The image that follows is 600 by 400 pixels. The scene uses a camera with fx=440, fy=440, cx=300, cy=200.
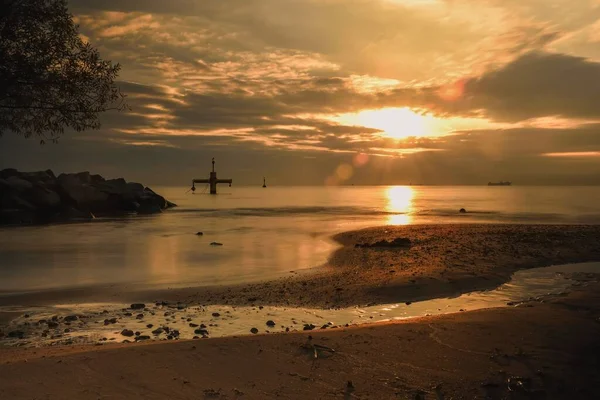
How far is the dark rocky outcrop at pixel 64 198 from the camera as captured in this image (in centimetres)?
4947

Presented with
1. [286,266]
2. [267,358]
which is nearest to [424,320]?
[267,358]

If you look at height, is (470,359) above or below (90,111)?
below

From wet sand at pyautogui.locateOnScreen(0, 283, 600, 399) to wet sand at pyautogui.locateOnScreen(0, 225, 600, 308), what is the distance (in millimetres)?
4613

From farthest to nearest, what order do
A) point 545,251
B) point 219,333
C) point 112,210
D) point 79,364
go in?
point 112,210, point 545,251, point 219,333, point 79,364

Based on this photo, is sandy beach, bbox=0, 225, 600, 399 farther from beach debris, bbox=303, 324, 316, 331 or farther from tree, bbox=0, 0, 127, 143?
tree, bbox=0, 0, 127, 143

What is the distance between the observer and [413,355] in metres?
8.00

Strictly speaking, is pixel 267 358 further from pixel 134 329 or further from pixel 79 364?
pixel 134 329

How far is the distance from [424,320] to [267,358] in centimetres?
416

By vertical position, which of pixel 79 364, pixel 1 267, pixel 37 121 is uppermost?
pixel 37 121

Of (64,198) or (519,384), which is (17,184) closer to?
(64,198)

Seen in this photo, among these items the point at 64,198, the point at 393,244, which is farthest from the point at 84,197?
the point at 393,244

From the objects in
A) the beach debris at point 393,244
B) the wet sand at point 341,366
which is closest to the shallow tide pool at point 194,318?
the wet sand at point 341,366

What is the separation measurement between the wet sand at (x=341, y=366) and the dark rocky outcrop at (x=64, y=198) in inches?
1784

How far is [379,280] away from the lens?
52.4 feet
